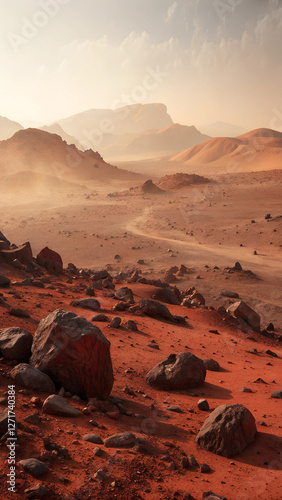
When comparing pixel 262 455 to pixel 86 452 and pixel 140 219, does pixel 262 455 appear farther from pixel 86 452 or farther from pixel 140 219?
pixel 140 219

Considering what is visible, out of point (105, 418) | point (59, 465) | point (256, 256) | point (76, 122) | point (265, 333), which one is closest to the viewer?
point (59, 465)

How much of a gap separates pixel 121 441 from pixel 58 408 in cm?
63

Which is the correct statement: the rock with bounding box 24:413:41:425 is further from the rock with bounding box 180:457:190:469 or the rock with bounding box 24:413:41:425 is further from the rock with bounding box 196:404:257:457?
the rock with bounding box 196:404:257:457

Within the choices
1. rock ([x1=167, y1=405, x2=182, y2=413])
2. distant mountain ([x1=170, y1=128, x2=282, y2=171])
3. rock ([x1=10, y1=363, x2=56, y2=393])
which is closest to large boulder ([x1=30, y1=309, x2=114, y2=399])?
rock ([x1=10, y1=363, x2=56, y2=393])

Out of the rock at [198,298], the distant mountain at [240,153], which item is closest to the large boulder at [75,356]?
the rock at [198,298]

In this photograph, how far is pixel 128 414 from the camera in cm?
413

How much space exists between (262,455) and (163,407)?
124 centimetres

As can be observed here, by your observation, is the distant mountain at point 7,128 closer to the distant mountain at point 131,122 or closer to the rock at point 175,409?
the distant mountain at point 131,122

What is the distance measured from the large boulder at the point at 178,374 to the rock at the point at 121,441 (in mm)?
1656

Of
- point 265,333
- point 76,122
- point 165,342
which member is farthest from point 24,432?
point 76,122

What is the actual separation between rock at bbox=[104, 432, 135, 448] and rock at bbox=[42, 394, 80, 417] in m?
0.47

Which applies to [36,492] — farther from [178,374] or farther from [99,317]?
[99,317]

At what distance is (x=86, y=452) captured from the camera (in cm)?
323

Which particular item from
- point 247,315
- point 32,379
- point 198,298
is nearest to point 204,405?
point 32,379
